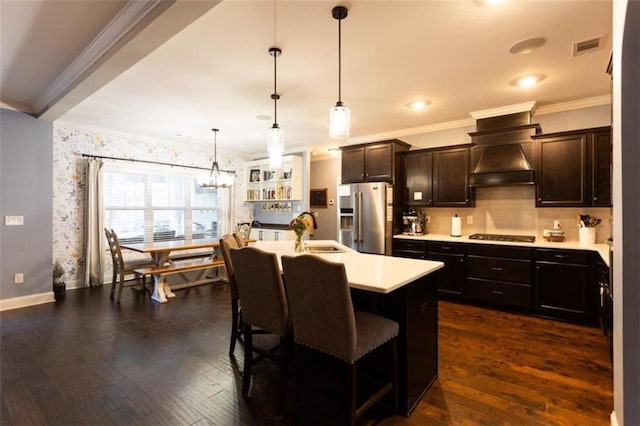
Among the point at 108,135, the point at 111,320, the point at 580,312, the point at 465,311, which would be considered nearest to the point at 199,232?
the point at 108,135

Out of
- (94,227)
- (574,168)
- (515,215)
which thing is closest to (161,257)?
(94,227)

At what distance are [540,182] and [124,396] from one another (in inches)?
185

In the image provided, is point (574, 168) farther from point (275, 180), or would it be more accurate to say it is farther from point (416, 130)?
point (275, 180)

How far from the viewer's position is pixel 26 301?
4.05 m

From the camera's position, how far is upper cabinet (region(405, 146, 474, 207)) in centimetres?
A: 446

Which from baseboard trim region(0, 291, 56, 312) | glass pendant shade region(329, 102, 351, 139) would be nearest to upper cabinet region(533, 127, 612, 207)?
glass pendant shade region(329, 102, 351, 139)

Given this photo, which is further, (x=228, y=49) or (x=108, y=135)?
(x=108, y=135)

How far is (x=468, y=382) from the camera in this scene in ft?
7.52

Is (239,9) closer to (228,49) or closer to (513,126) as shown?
(228,49)

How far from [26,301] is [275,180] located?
4.44 meters

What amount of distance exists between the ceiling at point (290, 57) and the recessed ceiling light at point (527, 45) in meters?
0.05

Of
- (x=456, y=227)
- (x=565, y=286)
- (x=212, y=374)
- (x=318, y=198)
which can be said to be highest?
(x=318, y=198)

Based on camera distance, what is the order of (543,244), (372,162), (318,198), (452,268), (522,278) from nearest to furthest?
(543,244) → (522,278) → (452,268) → (372,162) → (318,198)

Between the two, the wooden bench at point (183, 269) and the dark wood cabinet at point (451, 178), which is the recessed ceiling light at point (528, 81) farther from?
the wooden bench at point (183, 269)
